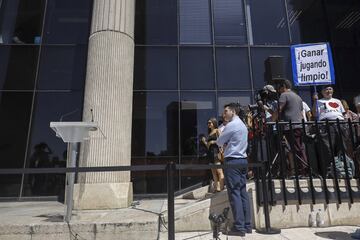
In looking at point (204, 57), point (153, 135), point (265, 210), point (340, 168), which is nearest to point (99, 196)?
point (153, 135)

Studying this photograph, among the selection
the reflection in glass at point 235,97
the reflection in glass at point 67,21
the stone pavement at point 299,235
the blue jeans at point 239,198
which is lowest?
the stone pavement at point 299,235

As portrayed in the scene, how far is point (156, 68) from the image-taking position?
36.1 feet

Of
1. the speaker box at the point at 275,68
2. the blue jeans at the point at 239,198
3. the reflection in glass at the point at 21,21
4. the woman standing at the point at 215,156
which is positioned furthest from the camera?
the reflection in glass at the point at 21,21

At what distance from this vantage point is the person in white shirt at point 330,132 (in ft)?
18.1

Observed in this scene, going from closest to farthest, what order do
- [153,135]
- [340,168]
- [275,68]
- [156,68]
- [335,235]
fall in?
[335,235], [340,168], [275,68], [153,135], [156,68]

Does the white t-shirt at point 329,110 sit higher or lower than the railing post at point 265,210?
higher

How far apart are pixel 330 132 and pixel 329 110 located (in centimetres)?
66

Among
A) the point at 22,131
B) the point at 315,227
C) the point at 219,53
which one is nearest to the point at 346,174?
the point at 315,227

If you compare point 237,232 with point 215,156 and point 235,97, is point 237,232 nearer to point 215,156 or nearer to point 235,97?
point 215,156

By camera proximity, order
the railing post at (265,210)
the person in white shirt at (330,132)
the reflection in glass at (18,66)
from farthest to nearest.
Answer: the reflection in glass at (18,66)
the person in white shirt at (330,132)
the railing post at (265,210)

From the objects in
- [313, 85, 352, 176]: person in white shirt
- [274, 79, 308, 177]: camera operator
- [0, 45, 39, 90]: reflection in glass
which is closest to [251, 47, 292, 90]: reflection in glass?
[313, 85, 352, 176]: person in white shirt

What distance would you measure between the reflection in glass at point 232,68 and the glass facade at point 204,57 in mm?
33

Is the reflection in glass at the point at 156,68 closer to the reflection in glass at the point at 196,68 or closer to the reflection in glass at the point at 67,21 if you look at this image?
the reflection in glass at the point at 196,68

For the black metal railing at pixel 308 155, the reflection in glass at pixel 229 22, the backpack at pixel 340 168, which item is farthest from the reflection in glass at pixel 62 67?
the backpack at pixel 340 168
